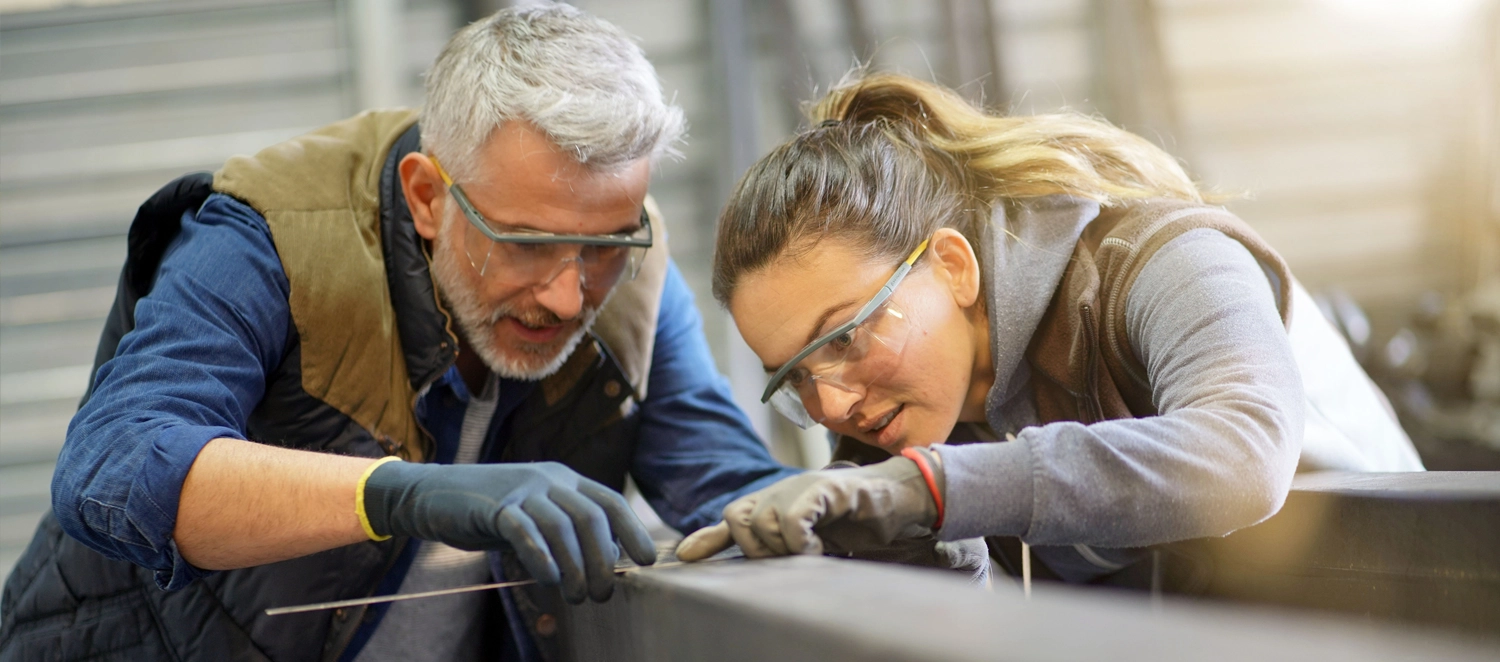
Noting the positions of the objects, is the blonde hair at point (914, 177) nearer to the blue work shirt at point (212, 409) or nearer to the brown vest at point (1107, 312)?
the brown vest at point (1107, 312)

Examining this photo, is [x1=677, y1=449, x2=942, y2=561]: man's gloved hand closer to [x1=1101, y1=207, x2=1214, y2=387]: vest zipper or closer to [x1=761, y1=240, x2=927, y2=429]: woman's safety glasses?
[x1=761, y1=240, x2=927, y2=429]: woman's safety glasses

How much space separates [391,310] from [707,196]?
2416 mm

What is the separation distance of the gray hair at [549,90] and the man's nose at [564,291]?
0.51 ft

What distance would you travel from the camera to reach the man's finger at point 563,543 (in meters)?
1.02

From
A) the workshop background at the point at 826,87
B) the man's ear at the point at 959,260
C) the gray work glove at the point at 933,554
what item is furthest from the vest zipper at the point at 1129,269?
the workshop background at the point at 826,87

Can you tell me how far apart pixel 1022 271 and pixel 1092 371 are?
15 cm

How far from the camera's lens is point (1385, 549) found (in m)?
1.12

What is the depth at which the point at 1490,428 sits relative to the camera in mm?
4020

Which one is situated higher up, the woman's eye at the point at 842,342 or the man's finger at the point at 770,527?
the woman's eye at the point at 842,342

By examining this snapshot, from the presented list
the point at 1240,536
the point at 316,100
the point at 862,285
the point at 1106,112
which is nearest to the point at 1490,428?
the point at 1106,112

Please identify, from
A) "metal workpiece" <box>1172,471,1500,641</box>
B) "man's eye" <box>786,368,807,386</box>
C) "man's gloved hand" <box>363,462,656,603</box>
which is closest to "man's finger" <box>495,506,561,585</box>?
"man's gloved hand" <box>363,462,656,603</box>

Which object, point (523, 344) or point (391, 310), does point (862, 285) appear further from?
point (391, 310)

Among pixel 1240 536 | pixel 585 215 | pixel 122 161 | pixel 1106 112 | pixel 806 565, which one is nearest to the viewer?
pixel 806 565

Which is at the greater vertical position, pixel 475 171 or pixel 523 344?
pixel 475 171
